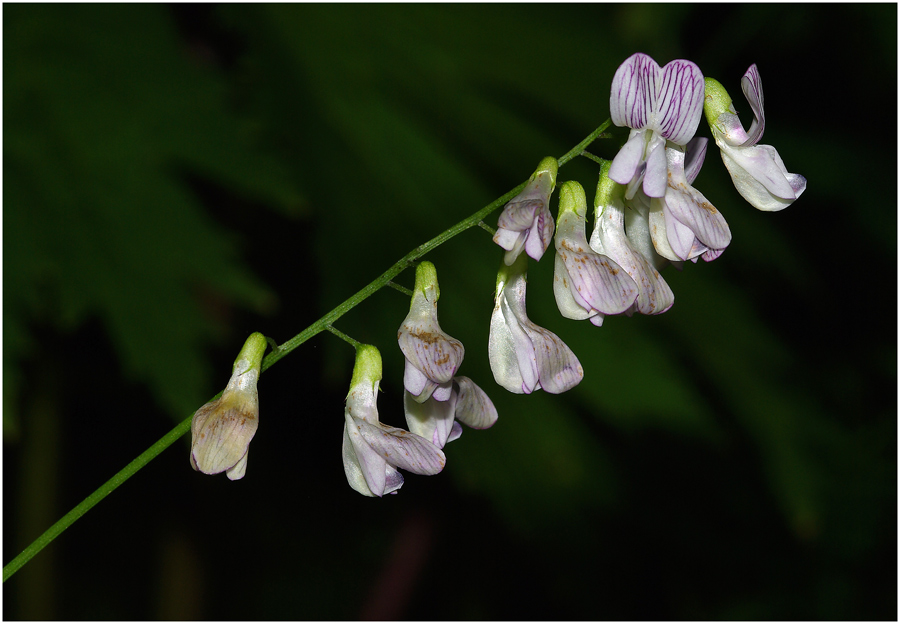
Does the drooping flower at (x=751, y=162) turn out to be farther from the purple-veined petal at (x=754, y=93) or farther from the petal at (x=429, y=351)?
the petal at (x=429, y=351)

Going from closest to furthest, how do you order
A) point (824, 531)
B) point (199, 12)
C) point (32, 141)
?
point (32, 141) < point (199, 12) < point (824, 531)

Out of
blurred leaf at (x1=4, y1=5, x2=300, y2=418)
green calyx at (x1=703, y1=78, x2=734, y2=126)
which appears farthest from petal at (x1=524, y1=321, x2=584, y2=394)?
blurred leaf at (x1=4, y1=5, x2=300, y2=418)

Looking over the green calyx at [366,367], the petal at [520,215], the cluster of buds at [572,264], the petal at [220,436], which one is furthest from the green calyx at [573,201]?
the petal at [220,436]

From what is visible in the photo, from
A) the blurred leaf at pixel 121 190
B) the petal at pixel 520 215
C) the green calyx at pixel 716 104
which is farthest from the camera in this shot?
the blurred leaf at pixel 121 190

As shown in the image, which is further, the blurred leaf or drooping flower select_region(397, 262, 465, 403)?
the blurred leaf

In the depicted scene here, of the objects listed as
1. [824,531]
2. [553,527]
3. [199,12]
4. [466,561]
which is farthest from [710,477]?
[199,12]

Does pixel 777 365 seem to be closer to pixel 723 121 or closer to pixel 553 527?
pixel 553 527

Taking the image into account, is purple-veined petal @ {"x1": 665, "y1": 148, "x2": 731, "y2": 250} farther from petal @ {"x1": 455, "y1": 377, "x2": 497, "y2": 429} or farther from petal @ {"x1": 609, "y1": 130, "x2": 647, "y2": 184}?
petal @ {"x1": 455, "y1": 377, "x2": 497, "y2": 429}
